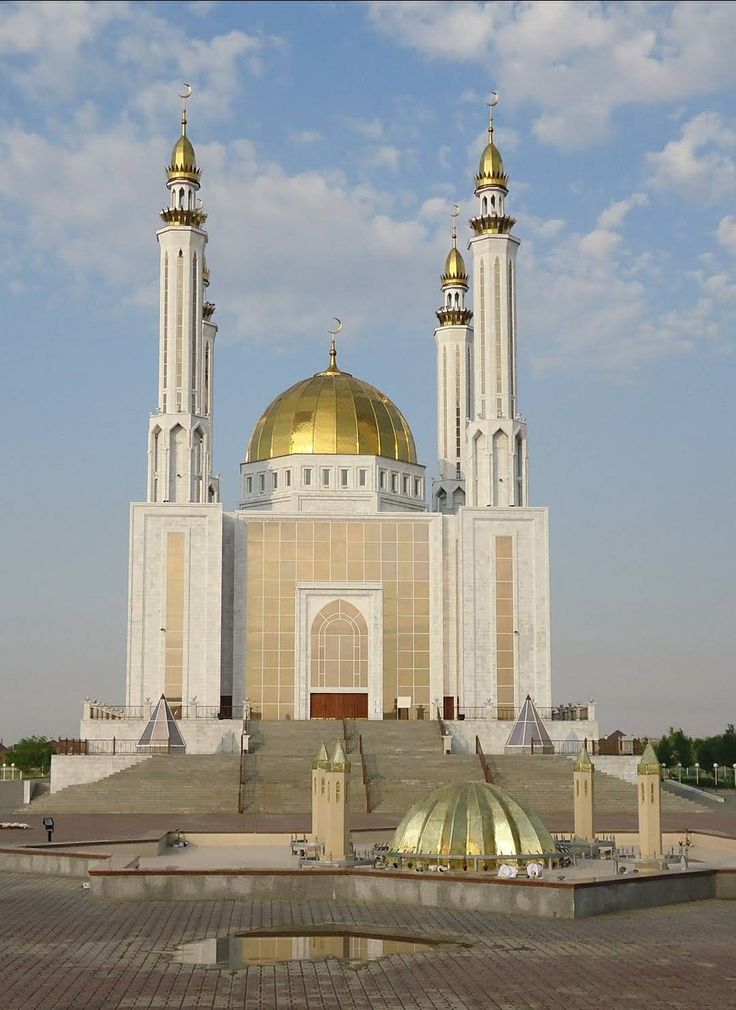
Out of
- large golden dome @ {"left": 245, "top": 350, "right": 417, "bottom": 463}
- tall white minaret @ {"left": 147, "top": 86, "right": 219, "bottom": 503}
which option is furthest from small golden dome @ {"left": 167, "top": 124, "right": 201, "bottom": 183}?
large golden dome @ {"left": 245, "top": 350, "right": 417, "bottom": 463}

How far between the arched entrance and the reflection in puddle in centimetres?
3122

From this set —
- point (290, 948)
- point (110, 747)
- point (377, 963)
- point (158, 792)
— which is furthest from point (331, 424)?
point (377, 963)

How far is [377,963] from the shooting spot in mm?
13930

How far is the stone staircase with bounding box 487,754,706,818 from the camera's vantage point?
33.7m

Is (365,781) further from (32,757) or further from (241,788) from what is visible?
(32,757)

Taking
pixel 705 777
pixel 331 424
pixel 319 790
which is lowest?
pixel 705 777

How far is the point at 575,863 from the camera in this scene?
19.9m

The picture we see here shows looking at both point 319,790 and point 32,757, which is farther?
point 32,757

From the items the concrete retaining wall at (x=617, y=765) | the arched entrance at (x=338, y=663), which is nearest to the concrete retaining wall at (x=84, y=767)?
the arched entrance at (x=338, y=663)

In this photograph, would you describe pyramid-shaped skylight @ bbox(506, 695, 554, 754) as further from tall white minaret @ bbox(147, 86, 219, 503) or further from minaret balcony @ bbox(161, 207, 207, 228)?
minaret balcony @ bbox(161, 207, 207, 228)

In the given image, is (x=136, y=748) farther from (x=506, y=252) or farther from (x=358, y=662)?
(x=506, y=252)

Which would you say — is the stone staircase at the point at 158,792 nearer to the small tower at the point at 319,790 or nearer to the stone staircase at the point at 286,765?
the stone staircase at the point at 286,765

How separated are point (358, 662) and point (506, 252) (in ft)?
47.7

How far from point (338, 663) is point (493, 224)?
1558cm
